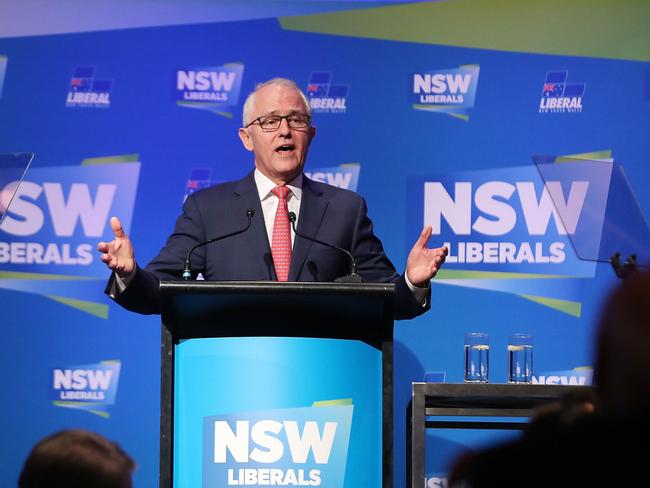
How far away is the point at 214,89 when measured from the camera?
551 cm

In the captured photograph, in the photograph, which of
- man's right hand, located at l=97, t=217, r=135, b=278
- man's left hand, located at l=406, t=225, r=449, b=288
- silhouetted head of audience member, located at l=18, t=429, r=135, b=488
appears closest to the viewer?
silhouetted head of audience member, located at l=18, t=429, r=135, b=488

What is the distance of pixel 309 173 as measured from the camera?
545cm

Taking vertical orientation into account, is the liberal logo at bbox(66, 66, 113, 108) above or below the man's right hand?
above

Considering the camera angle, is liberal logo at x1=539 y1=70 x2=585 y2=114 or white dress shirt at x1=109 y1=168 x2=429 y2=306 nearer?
white dress shirt at x1=109 y1=168 x2=429 y2=306

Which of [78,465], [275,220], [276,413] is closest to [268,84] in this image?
[275,220]

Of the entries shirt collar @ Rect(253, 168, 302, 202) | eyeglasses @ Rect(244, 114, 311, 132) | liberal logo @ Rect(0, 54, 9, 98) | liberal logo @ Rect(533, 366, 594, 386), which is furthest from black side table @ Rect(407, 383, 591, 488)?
liberal logo @ Rect(0, 54, 9, 98)

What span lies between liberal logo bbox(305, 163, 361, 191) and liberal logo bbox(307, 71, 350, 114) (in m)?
0.31

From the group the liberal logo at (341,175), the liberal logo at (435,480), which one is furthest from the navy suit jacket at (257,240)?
the liberal logo at (435,480)

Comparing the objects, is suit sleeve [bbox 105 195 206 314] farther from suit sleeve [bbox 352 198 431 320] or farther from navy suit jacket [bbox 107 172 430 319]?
suit sleeve [bbox 352 198 431 320]

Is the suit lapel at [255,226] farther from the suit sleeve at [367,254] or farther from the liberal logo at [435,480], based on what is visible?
the liberal logo at [435,480]

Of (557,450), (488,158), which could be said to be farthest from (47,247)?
(557,450)

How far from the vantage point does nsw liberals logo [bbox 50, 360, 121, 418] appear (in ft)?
17.7

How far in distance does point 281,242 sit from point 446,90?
192cm

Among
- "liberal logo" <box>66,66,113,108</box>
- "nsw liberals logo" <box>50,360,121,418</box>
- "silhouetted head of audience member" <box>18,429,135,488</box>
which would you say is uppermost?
"liberal logo" <box>66,66,113,108</box>
